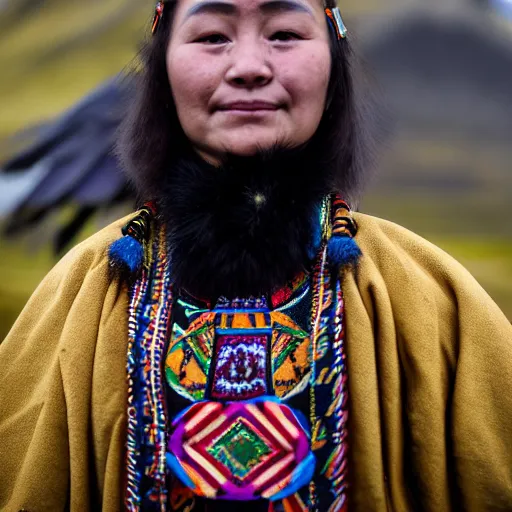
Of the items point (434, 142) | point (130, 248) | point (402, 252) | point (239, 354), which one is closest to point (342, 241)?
point (402, 252)

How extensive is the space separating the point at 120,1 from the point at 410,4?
1.09 m

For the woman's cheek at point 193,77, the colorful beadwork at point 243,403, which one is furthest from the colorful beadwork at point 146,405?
the woman's cheek at point 193,77

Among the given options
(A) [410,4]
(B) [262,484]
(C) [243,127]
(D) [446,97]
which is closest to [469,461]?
(B) [262,484]

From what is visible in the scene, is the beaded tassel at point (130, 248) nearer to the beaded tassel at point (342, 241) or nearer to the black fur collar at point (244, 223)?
the black fur collar at point (244, 223)

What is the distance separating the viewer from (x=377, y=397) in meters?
0.90

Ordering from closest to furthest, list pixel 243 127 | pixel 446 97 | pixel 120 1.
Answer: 1. pixel 243 127
2. pixel 446 97
3. pixel 120 1

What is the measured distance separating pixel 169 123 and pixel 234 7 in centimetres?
28

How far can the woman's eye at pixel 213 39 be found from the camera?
0.98 meters

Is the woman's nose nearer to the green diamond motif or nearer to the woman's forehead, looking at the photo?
the woman's forehead

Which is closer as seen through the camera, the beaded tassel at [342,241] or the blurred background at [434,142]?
the beaded tassel at [342,241]

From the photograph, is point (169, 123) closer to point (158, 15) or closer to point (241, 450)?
point (158, 15)

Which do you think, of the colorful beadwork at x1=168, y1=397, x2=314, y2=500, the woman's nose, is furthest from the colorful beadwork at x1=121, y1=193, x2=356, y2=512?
the woman's nose

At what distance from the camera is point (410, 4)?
186 cm

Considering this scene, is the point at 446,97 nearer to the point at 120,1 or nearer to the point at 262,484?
the point at 120,1
